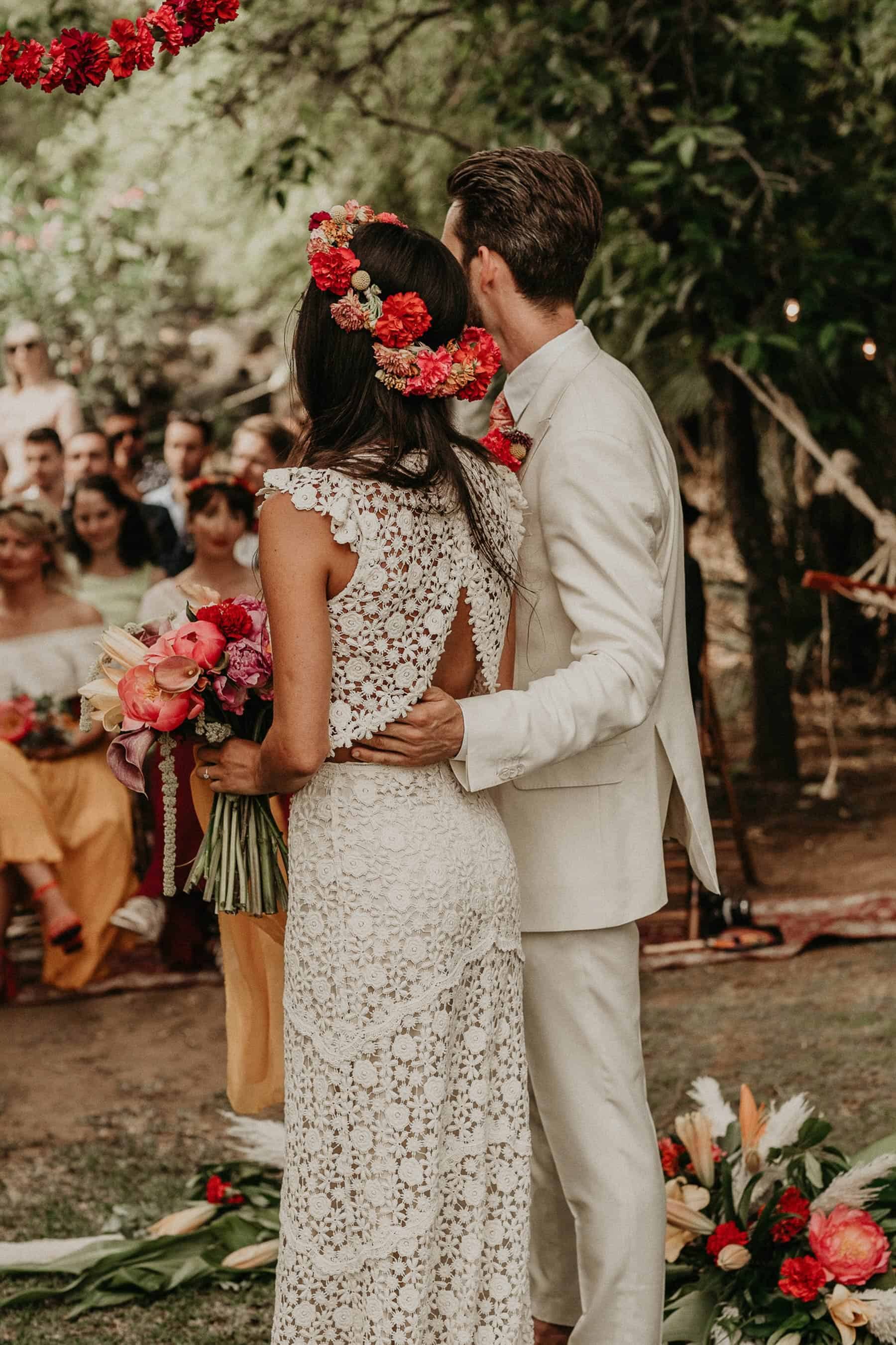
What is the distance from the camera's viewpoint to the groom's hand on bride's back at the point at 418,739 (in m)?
2.24

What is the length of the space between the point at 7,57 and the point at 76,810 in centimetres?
411

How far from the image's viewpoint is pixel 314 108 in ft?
21.6

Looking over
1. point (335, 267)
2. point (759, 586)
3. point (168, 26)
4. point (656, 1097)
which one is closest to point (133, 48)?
point (168, 26)

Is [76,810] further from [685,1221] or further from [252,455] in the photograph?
[685,1221]

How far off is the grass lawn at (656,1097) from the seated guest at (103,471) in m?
2.34

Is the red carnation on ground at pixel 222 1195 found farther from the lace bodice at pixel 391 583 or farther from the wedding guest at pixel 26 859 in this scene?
the wedding guest at pixel 26 859

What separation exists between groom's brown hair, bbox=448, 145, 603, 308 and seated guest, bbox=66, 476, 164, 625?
4.47 m

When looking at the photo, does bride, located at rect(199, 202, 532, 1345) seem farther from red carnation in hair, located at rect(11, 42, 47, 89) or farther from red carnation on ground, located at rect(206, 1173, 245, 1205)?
red carnation on ground, located at rect(206, 1173, 245, 1205)

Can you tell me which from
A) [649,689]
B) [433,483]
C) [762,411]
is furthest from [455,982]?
[762,411]

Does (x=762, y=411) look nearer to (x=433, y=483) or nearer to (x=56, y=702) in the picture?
(x=56, y=702)

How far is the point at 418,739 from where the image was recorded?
224 centimetres

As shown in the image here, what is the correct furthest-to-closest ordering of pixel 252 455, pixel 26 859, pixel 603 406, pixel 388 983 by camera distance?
pixel 252 455
pixel 26 859
pixel 603 406
pixel 388 983

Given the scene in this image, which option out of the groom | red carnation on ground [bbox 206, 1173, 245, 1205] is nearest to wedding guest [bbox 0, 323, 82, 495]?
red carnation on ground [bbox 206, 1173, 245, 1205]

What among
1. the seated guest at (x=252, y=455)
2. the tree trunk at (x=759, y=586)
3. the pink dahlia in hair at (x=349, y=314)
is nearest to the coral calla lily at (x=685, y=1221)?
the pink dahlia in hair at (x=349, y=314)
